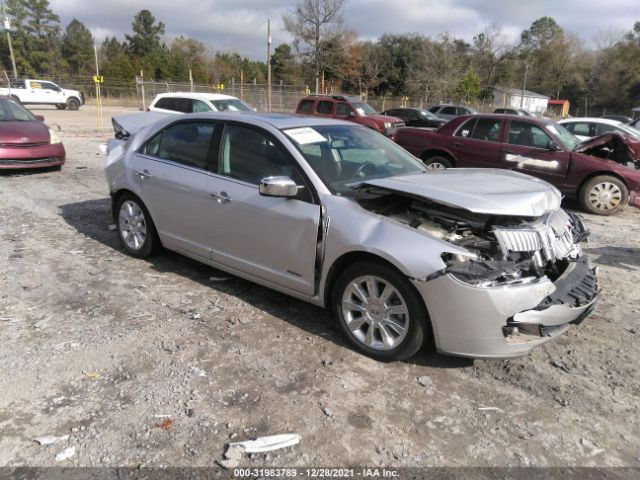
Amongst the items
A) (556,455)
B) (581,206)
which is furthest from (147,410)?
(581,206)

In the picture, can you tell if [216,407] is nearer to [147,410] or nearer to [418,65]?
[147,410]

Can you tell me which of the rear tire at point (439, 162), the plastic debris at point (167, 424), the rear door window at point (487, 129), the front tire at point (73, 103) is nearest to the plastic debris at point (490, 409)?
the plastic debris at point (167, 424)

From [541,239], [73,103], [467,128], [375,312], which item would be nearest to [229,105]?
[467,128]

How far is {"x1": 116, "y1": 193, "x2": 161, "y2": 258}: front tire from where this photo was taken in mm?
5262

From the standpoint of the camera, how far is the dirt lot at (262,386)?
2.67 m

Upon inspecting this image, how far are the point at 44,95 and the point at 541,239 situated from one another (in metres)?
38.4

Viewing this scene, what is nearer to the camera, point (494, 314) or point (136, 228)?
point (494, 314)

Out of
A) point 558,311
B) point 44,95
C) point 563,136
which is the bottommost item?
point 558,311

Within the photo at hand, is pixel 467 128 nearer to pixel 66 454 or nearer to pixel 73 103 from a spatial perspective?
pixel 66 454

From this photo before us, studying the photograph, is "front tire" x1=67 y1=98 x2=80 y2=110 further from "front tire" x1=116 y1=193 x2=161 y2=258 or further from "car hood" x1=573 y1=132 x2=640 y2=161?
"car hood" x1=573 y1=132 x2=640 y2=161

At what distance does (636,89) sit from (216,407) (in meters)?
75.4

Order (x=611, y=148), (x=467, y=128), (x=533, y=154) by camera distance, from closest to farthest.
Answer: (x=611, y=148)
(x=533, y=154)
(x=467, y=128)

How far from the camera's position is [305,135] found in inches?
164

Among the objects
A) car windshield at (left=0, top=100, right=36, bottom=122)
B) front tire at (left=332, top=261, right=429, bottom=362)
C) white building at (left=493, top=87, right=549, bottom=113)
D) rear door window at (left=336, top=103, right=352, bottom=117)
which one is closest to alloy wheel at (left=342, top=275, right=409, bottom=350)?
front tire at (left=332, top=261, right=429, bottom=362)
